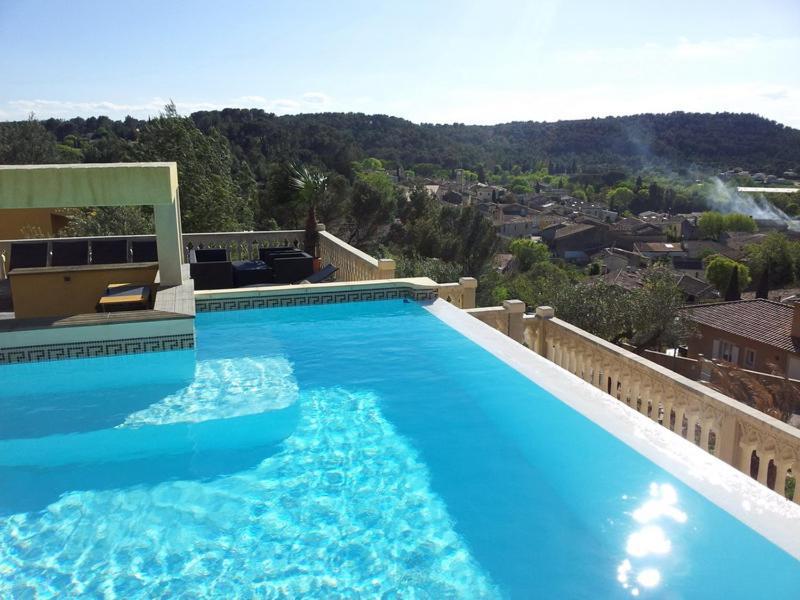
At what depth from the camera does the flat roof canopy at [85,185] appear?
296 inches

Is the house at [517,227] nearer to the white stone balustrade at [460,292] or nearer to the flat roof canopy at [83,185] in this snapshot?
the white stone balustrade at [460,292]

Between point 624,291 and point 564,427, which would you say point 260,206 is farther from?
point 564,427

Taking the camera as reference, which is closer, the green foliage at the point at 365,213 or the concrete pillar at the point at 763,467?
the concrete pillar at the point at 763,467

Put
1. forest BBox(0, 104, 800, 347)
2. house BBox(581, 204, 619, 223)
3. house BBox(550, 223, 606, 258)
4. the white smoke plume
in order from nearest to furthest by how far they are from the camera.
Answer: forest BBox(0, 104, 800, 347) → house BBox(550, 223, 606, 258) → the white smoke plume → house BBox(581, 204, 619, 223)

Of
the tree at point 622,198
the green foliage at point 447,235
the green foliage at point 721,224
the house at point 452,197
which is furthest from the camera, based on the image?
the tree at point 622,198

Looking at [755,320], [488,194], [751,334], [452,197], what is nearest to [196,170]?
[751,334]

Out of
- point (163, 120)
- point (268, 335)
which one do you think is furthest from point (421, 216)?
point (268, 335)

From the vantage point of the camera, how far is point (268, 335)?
8133 millimetres

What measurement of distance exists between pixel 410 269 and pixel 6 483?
12.7m

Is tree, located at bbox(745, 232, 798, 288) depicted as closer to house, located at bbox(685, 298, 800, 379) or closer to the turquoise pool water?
house, located at bbox(685, 298, 800, 379)

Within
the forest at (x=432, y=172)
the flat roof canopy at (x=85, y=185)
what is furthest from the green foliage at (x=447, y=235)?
the flat roof canopy at (x=85, y=185)

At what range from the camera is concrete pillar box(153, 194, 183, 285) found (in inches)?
337

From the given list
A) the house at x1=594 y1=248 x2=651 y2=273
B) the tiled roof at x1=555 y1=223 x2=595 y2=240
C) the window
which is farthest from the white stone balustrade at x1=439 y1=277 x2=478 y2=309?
the tiled roof at x1=555 y1=223 x2=595 y2=240

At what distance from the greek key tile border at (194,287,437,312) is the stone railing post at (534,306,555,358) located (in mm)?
2178
